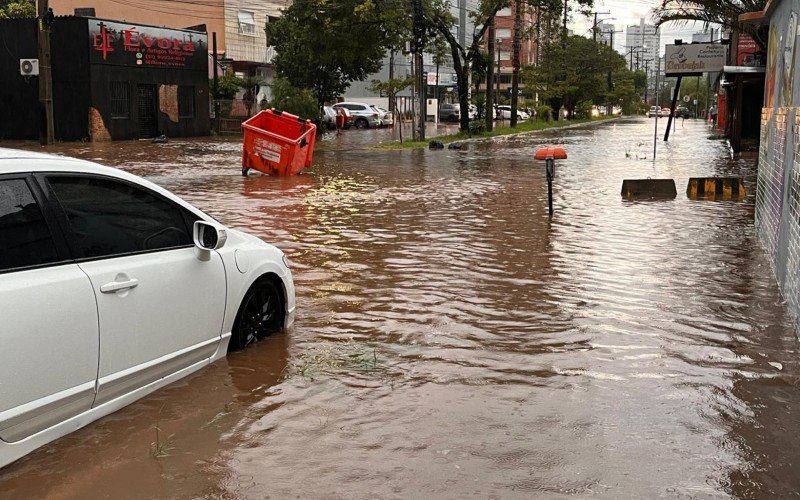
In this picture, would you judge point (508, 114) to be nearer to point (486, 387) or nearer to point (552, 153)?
point (552, 153)

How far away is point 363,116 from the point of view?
5956 cm

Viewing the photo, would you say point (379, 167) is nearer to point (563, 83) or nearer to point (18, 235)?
point (18, 235)

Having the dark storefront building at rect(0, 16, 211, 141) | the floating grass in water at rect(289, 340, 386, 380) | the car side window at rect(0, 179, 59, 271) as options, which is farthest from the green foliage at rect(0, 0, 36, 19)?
the car side window at rect(0, 179, 59, 271)

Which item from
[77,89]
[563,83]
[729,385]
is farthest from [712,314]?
[563,83]

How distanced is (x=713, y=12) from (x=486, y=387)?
2501cm

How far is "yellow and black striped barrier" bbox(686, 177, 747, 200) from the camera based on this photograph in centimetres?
1717

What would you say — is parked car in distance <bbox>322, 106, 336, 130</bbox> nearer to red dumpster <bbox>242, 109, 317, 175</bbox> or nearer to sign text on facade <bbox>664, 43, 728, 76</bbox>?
sign text on facade <bbox>664, 43, 728, 76</bbox>

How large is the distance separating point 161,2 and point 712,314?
55763 millimetres

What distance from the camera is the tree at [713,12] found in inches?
1040

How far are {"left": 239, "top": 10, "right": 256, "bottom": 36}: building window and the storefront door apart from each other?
19.2 metres

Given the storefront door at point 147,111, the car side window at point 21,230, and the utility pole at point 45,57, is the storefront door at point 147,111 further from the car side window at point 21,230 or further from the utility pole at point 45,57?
the car side window at point 21,230

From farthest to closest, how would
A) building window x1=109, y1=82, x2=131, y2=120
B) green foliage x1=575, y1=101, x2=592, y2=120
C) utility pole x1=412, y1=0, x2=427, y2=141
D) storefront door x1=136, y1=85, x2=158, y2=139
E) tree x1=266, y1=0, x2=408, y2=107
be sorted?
green foliage x1=575, y1=101, x2=592, y2=120
storefront door x1=136, y1=85, x2=158, y2=139
building window x1=109, y1=82, x2=131, y2=120
tree x1=266, y1=0, x2=408, y2=107
utility pole x1=412, y1=0, x2=427, y2=141

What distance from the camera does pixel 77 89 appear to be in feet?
126

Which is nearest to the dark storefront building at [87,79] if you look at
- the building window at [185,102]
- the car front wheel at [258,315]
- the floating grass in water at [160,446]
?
the building window at [185,102]
